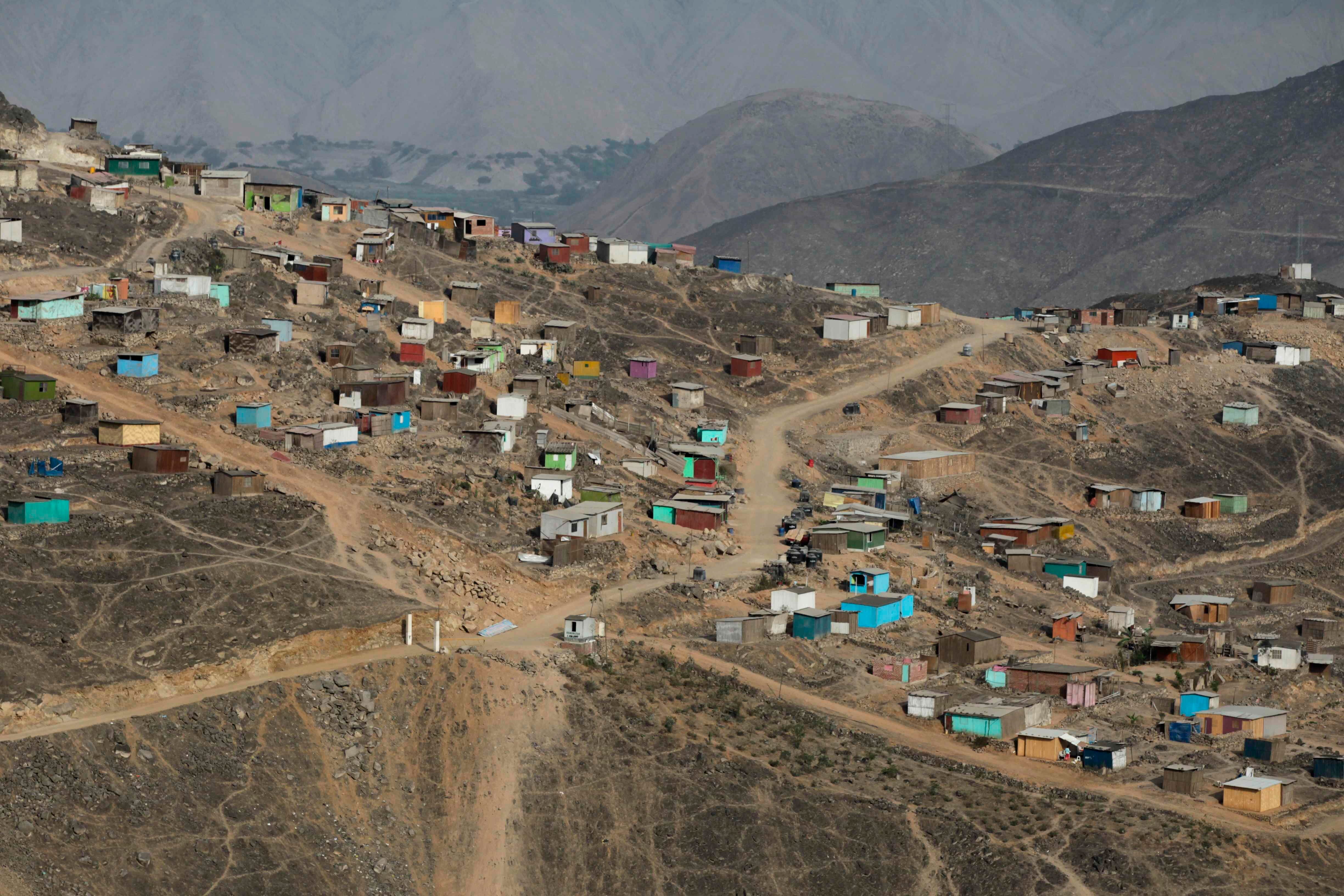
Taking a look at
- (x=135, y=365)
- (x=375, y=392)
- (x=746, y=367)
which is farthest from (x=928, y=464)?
(x=135, y=365)

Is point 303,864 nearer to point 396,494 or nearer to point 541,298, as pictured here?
point 396,494

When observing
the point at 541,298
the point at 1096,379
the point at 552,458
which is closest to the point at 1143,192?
the point at 1096,379

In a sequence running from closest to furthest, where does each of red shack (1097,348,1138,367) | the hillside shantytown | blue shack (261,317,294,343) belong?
the hillside shantytown → blue shack (261,317,294,343) → red shack (1097,348,1138,367)

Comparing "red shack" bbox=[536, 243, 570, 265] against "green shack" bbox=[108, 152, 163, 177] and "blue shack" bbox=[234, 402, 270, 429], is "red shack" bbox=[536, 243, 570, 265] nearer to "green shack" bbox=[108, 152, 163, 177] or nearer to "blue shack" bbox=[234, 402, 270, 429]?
"green shack" bbox=[108, 152, 163, 177]

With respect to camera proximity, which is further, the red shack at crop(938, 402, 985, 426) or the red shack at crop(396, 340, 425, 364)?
the red shack at crop(938, 402, 985, 426)

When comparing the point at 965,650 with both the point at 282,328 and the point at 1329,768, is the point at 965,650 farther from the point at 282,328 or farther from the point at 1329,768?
the point at 282,328

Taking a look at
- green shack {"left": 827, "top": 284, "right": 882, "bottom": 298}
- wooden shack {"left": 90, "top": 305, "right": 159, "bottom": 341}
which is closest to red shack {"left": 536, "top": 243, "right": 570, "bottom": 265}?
green shack {"left": 827, "top": 284, "right": 882, "bottom": 298}
